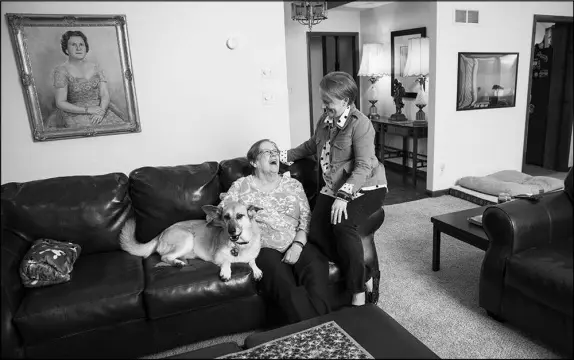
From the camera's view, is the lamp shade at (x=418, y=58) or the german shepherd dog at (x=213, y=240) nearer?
the german shepherd dog at (x=213, y=240)

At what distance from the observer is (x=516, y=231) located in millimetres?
1812

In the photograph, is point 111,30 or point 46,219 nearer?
point 46,219

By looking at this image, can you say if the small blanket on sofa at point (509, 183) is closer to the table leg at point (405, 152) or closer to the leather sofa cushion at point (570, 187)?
the table leg at point (405, 152)

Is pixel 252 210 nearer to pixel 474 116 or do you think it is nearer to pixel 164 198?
pixel 164 198

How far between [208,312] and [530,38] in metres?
4.16

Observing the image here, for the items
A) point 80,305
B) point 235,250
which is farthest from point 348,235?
point 80,305

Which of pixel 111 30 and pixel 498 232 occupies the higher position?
pixel 111 30

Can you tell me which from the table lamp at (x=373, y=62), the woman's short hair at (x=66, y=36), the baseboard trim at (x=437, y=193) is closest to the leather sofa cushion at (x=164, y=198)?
the woman's short hair at (x=66, y=36)

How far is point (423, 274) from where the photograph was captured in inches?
99.0

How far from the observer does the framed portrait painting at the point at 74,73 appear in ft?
7.81

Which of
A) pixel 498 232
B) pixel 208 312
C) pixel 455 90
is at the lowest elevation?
pixel 208 312

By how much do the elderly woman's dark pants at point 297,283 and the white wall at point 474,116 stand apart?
2.59 meters

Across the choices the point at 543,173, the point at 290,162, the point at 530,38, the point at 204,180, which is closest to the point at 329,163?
the point at 290,162

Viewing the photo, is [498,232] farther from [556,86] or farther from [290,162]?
[556,86]
